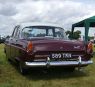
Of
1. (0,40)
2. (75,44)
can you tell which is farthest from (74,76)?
(0,40)

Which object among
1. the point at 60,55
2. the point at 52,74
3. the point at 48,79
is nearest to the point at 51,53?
the point at 60,55

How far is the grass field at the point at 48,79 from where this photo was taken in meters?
8.44

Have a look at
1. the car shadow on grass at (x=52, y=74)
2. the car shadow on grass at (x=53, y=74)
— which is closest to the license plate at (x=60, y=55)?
the car shadow on grass at (x=52, y=74)

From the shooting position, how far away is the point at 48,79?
30.3ft

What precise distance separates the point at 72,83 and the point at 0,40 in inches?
1327

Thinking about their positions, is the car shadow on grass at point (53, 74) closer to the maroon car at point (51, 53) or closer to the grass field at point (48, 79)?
the grass field at point (48, 79)

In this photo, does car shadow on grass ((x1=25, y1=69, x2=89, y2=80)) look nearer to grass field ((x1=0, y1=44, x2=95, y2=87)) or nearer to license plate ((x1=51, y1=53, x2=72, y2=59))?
grass field ((x1=0, y1=44, x2=95, y2=87))

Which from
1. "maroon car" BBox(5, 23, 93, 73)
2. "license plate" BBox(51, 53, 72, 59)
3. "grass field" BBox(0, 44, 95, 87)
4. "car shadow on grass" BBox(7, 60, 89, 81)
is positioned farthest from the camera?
"car shadow on grass" BBox(7, 60, 89, 81)

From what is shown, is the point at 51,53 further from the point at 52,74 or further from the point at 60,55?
the point at 52,74

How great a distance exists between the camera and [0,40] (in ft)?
137

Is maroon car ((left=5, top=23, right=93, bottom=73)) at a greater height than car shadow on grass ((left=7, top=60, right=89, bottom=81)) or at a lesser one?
greater

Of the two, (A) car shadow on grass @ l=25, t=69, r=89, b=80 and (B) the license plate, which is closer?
(B) the license plate

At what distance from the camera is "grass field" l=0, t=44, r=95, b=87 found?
8438 mm

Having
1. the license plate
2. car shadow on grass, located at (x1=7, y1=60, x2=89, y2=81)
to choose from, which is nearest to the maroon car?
the license plate
